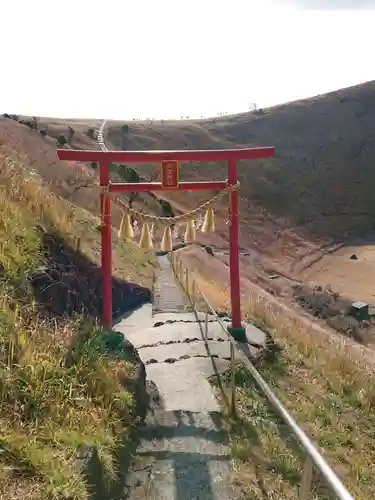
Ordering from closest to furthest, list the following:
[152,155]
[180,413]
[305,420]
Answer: [180,413] < [305,420] < [152,155]

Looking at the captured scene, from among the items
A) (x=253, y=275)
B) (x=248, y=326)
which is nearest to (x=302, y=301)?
(x=253, y=275)

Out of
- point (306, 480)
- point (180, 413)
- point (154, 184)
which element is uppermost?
point (154, 184)

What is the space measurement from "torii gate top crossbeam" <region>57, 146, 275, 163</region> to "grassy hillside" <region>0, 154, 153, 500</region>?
1.14 metres

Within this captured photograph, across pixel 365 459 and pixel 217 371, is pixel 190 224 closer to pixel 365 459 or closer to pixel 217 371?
pixel 217 371

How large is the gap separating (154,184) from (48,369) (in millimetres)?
4201

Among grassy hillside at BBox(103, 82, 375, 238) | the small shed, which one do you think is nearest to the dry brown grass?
the small shed

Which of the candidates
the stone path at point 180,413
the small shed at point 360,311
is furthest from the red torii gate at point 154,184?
the small shed at point 360,311

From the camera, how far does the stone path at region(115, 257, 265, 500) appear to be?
459 cm

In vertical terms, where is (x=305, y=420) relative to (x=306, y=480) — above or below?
below

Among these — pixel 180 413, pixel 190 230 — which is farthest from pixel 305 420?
pixel 190 230

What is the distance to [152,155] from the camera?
26.4 feet

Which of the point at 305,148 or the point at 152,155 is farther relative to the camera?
the point at 305,148

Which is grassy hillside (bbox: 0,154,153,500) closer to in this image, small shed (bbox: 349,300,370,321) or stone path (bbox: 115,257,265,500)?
stone path (bbox: 115,257,265,500)

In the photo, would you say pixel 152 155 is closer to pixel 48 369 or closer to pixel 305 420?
pixel 48 369
